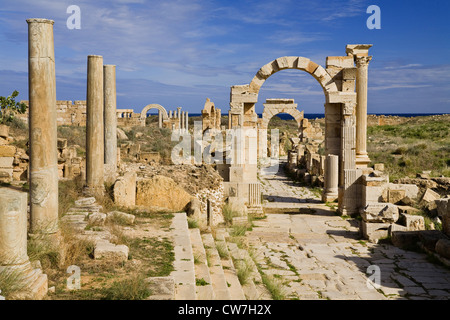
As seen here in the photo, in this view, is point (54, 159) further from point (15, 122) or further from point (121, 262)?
point (15, 122)

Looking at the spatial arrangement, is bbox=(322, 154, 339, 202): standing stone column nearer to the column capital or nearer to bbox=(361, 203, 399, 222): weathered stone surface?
the column capital

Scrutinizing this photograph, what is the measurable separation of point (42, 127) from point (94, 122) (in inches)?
134

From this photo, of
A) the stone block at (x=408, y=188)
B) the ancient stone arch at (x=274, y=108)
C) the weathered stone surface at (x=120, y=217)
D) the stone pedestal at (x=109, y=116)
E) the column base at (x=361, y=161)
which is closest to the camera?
the weathered stone surface at (x=120, y=217)

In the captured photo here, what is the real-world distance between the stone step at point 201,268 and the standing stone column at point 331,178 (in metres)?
5.62

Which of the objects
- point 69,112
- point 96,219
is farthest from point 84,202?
point 69,112

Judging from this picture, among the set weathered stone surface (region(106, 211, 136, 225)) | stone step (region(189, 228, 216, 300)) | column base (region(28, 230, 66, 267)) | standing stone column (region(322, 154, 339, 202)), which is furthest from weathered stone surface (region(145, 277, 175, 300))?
standing stone column (region(322, 154, 339, 202))

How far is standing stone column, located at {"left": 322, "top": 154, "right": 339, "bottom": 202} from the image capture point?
41.3ft

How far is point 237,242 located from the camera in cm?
863

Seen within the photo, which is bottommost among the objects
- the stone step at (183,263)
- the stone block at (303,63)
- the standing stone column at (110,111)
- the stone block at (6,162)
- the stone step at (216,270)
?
the stone step at (216,270)

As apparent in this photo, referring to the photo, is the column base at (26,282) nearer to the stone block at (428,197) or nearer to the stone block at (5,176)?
the stone block at (5,176)

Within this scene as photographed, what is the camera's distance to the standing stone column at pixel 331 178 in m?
12.6

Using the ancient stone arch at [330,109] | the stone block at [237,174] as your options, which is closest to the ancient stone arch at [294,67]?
the ancient stone arch at [330,109]

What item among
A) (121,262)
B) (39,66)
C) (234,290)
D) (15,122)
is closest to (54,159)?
(39,66)
